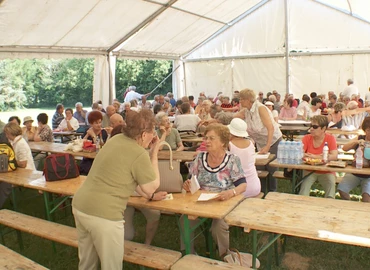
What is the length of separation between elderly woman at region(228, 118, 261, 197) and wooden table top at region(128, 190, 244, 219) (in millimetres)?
550

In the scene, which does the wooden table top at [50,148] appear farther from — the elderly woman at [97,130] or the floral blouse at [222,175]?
the floral blouse at [222,175]

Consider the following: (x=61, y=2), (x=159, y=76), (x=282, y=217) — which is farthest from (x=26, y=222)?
(x=159, y=76)

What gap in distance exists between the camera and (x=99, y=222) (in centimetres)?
221

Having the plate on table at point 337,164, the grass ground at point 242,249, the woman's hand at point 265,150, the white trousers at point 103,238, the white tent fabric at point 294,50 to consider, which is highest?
the white tent fabric at point 294,50

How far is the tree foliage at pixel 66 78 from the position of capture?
95.2ft

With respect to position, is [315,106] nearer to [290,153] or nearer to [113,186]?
[290,153]

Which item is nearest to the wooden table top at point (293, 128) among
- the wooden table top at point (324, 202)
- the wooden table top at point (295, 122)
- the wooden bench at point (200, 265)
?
the wooden table top at point (295, 122)

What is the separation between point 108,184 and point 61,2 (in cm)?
643

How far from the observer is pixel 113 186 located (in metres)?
2.21

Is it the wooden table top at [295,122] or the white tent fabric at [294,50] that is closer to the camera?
the wooden table top at [295,122]

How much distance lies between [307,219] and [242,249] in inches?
51.4

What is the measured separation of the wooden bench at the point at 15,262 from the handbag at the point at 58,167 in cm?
85

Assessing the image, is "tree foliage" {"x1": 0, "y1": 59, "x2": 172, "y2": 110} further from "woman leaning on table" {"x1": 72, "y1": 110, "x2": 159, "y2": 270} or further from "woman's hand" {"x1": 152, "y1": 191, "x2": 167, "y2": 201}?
"woman leaning on table" {"x1": 72, "y1": 110, "x2": 159, "y2": 270}

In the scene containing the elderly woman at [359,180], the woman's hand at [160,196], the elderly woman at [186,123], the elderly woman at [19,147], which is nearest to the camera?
the woman's hand at [160,196]
